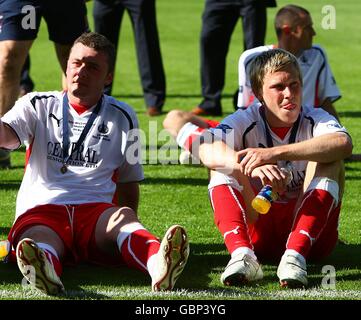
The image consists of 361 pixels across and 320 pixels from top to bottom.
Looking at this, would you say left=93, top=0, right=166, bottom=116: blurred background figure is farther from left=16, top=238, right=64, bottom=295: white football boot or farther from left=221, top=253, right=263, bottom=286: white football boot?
left=16, top=238, right=64, bottom=295: white football boot

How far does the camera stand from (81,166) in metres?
5.98

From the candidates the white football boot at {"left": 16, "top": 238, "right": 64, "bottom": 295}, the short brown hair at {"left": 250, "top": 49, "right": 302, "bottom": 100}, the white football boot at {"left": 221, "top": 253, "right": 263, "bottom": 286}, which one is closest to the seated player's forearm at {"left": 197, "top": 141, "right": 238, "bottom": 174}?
the short brown hair at {"left": 250, "top": 49, "right": 302, "bottom": 100}

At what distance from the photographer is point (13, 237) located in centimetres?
577

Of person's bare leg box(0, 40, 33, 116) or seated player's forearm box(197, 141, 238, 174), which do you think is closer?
seated player's forearm box(197, 141, 238, 174)

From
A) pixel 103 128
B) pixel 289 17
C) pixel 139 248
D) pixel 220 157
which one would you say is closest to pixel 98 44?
pixel 103 128

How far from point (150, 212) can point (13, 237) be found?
72.1 inches

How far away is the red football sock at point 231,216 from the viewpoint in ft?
18.4

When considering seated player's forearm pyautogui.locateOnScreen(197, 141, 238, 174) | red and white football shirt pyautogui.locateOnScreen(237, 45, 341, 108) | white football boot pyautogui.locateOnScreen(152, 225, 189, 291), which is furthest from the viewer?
red and white football shirt pyautogui.locateOnScreen(237, 45, 341, 108)

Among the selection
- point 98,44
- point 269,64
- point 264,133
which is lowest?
point 264,133

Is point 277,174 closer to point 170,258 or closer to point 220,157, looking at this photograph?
point 220,157

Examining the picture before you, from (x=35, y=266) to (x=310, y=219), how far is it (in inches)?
57.7

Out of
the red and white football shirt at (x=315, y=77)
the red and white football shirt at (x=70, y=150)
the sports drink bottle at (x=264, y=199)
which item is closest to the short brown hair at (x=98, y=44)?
the red and white football shirt at (x=70, y=150)

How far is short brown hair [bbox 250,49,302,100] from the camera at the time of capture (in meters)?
5.93

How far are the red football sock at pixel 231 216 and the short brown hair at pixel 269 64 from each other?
0.67m
